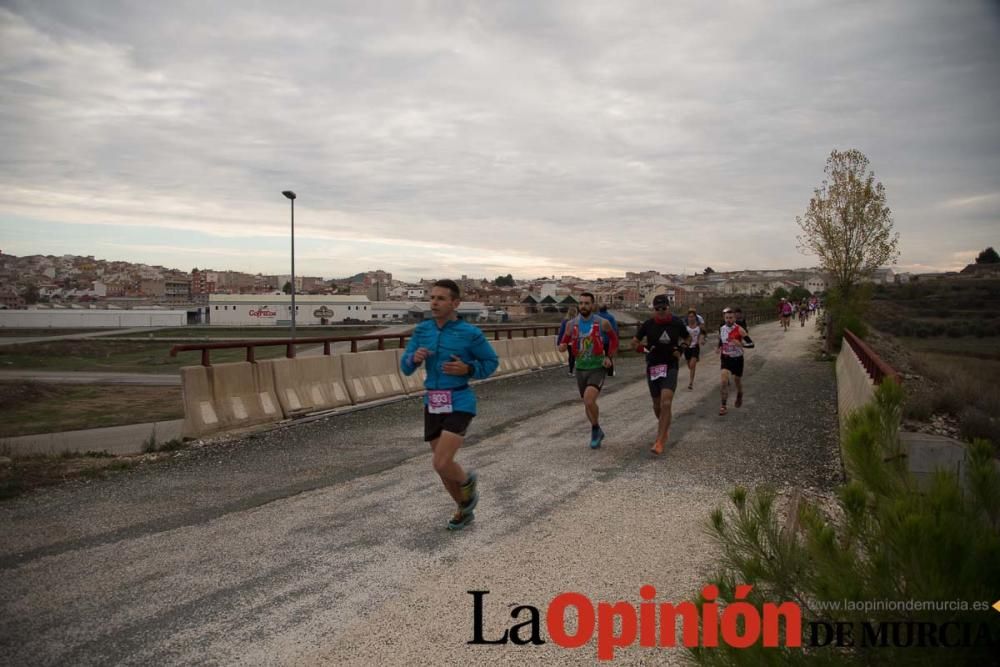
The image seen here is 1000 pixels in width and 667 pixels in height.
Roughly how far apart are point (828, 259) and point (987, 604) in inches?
1246

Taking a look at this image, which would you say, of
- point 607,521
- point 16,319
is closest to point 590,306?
point 607,521

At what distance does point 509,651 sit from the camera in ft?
12.1

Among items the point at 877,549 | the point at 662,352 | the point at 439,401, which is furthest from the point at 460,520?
the point at 662,352

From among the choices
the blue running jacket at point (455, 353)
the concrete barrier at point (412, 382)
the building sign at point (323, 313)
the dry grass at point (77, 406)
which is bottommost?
the dry grass at point (77, 406)

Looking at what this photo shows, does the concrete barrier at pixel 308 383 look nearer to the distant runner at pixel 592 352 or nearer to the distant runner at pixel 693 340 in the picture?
the distant runner at pixel 592 352

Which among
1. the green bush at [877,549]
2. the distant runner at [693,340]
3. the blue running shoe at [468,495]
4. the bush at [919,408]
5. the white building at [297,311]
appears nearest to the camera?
the green bush at [877,549]

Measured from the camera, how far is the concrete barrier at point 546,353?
2268cm

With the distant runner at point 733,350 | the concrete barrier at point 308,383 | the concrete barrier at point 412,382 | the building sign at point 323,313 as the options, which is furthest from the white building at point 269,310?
the distant runner at point 733,350

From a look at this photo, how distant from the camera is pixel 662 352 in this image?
9195mm

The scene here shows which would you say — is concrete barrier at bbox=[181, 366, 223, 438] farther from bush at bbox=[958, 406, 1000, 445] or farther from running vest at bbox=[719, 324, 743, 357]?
bush at bbox=[958, 406, 1000, 445]

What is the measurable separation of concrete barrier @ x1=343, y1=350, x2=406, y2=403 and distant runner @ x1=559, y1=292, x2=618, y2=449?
18.1 ft

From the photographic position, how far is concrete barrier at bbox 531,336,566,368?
893 inches

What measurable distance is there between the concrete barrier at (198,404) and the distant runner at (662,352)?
617 centimetres

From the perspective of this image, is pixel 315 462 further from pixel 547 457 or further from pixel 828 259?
pixel 828 259
